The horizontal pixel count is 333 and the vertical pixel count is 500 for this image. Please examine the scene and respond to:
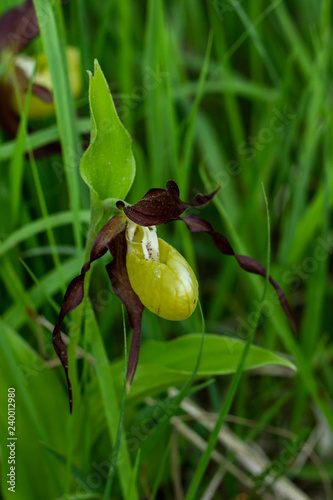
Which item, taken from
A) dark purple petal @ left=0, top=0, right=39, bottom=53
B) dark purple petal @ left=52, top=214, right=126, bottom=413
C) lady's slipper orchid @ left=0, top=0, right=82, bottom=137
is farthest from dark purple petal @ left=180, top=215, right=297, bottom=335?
dark purple petal @ left=0, top=0, right=39, bottom=53

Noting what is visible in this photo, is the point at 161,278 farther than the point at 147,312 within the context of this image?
No

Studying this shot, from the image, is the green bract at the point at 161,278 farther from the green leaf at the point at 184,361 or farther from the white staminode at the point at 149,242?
the green leaf at the point at 184,361

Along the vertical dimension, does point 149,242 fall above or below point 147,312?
above

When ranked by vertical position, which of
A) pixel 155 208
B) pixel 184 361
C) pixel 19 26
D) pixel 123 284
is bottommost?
pixel 184 361

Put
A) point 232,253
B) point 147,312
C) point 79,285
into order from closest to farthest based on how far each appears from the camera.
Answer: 1. point 79,285
2. point 232,253
3. point 147,312

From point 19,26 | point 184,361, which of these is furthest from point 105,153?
point 19,26

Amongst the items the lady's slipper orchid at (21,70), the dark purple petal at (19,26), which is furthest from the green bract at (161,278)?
the dark purple petal at (19,26)

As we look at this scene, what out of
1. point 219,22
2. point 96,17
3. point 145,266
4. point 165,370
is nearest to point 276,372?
point 165,370

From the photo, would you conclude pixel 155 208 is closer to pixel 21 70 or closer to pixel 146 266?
pixel 146 266
